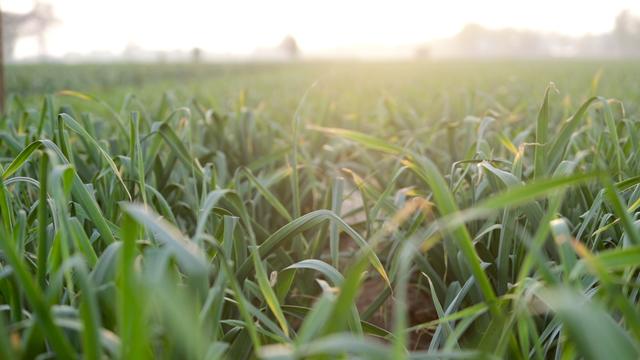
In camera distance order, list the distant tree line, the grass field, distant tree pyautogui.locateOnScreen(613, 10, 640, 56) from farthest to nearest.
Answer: the distant tree line → distant tree pyautogui.locateOnScreen(613, 10, 640, 56) → the grass field

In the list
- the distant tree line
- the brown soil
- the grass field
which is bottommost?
the brown soil

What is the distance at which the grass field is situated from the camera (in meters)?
0.56

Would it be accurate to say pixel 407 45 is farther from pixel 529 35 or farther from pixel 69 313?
pixel 69 313

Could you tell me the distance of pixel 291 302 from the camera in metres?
1.33

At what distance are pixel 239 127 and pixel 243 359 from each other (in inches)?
53.6

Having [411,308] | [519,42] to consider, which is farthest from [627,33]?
[411,308]

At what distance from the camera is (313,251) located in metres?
1.29

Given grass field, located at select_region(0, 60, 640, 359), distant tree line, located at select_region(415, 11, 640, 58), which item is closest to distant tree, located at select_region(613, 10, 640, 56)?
distant tree line, located at select_region(415, 11, 640, 58)

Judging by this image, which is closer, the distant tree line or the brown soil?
the brown soil

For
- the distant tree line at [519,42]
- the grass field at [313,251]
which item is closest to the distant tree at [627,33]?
the distant tree line at [519,42]

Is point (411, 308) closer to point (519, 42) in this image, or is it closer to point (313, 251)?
point (313, 251)

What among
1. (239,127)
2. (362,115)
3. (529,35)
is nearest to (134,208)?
(239,127)

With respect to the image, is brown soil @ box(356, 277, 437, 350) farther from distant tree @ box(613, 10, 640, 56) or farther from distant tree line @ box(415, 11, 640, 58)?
distant tree line @ box(415, 11, 640, 58)

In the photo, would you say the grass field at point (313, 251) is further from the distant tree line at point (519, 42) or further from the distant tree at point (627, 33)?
the distant tree line at point (519, 42)
